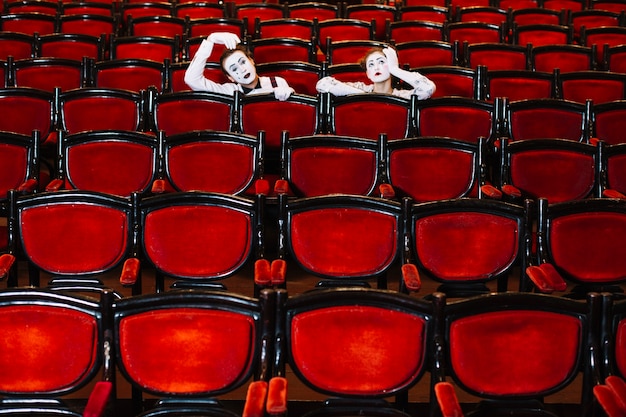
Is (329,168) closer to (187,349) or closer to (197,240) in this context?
(197,240)

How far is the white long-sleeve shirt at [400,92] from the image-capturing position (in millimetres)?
1184

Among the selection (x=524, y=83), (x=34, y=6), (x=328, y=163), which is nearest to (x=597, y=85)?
(x=524, y=83)

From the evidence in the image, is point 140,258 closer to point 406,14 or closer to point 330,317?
point 330,317

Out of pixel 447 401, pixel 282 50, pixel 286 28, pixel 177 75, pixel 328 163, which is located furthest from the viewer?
pixel 286 28

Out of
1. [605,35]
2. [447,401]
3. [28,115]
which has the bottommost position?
[447,401]

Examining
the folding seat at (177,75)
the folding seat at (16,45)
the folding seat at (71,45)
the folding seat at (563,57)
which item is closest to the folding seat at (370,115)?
the folding seat at (177,75)

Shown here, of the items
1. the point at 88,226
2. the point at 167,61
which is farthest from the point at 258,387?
the point at 167,61

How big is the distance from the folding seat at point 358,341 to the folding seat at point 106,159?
43 centimetres

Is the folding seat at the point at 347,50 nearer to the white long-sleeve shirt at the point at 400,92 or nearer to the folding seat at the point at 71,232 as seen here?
the white long-sleeve shirt at the point at 400,92

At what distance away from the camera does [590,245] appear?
780 mm

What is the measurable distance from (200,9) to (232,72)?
1.85ft

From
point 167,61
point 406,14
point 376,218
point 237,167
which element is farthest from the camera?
point 406,14

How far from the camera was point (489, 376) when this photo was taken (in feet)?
1.94

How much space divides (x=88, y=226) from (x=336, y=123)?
1.44 feet
